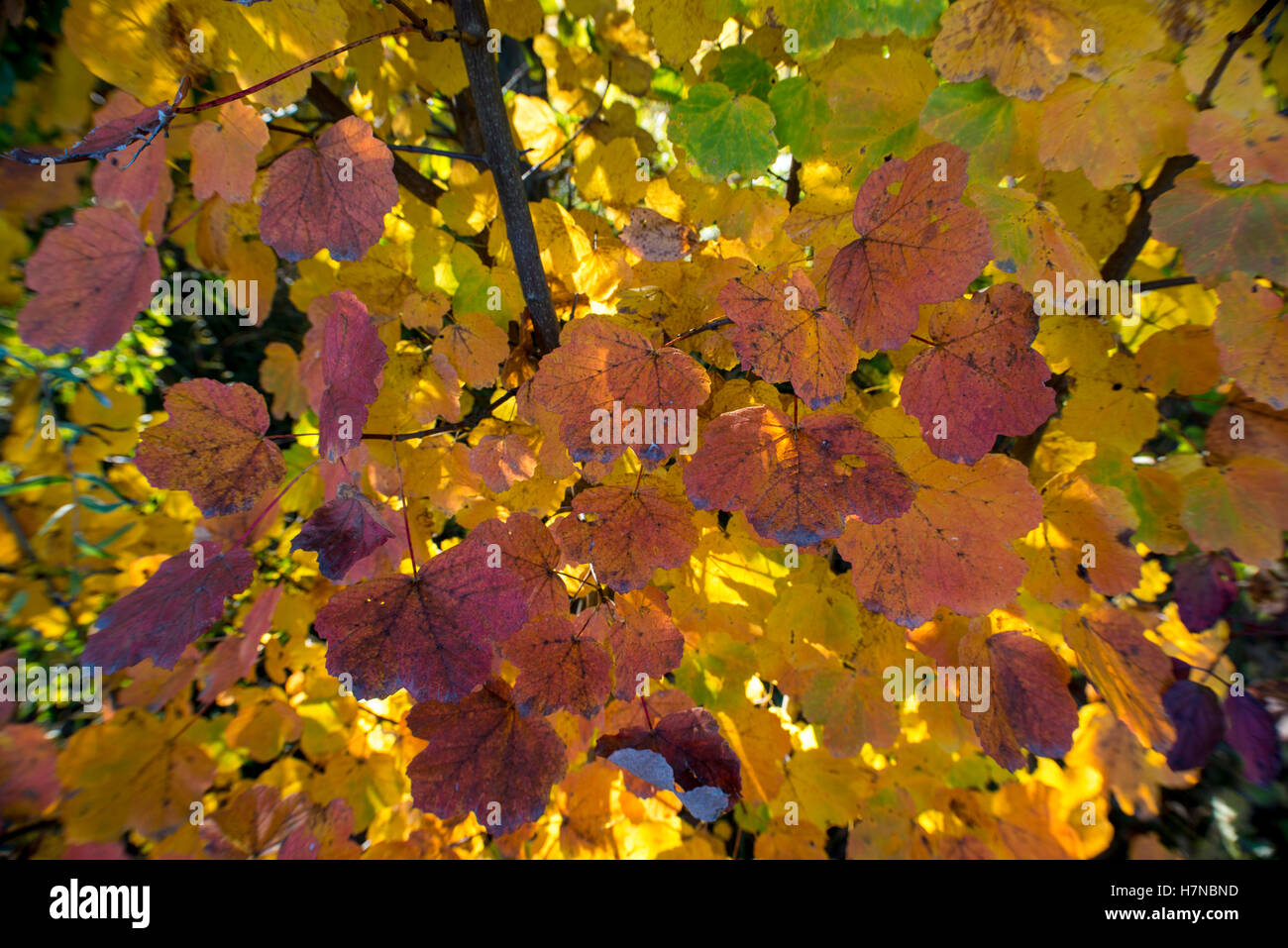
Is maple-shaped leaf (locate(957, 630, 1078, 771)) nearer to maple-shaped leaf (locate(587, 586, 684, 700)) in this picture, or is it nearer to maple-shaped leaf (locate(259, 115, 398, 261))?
maple-shaped leaf (locate(587, 586, 684, 700))

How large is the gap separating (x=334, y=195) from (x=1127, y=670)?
138 centimetres

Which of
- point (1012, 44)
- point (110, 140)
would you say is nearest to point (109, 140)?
point (110, 140)

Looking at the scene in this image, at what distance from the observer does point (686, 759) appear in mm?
804

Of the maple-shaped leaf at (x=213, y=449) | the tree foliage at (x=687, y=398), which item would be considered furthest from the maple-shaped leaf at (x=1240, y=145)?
the maple-shaped leaf at (x=213, y=449)

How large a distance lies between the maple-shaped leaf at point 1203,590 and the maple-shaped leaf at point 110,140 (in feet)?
5.44

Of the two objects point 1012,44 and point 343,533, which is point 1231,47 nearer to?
point 1012,44

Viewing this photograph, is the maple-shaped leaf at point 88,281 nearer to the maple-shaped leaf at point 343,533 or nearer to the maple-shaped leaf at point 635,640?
the maple-shaped leaf at point 343,533

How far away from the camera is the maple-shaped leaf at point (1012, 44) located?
27.0 inches

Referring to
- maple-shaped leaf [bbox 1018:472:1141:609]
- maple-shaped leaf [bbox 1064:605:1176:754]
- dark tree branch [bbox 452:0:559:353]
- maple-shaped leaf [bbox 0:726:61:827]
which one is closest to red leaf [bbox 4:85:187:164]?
dark tree branch [bbox 452:0:559:353]

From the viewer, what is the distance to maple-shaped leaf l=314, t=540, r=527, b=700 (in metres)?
0.70

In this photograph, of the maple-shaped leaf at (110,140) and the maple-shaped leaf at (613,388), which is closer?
the maple-shaped leaf at (110,140)

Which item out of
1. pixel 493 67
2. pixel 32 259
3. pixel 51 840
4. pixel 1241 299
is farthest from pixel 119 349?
pixel 1241 299

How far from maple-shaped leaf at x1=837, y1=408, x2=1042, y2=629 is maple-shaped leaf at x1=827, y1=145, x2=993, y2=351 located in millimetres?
248

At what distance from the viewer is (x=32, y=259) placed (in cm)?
75
